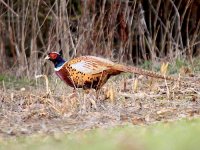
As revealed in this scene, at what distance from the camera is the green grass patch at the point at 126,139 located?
5.73 meters

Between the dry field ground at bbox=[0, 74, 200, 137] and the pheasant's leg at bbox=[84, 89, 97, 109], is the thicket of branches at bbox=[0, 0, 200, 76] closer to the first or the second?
the dry field ground at bbox=[0, 74, 200, 137]

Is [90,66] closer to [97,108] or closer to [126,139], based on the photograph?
[97,108]

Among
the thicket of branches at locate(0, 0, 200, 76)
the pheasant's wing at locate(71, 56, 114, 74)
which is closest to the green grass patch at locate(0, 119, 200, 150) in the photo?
the pheasant's wing at locate(71, 56, 114, 74)

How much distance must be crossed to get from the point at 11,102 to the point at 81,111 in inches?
61.0

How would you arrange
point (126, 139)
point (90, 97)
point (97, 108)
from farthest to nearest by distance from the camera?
point (90, 97) → point (97, 108) → point (126, 139)

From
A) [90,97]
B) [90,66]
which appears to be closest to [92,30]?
[90,66]

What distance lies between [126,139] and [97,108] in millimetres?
2906

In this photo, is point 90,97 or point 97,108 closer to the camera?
point 97,108

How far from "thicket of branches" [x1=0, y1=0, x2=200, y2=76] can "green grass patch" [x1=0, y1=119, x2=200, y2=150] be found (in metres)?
6.78

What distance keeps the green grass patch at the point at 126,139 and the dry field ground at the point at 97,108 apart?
512 millimetres

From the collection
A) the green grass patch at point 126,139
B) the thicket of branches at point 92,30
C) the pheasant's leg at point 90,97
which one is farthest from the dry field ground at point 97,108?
the thicket of branches at point 92,30

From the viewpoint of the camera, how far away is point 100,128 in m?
7.61

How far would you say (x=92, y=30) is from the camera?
14.4 m

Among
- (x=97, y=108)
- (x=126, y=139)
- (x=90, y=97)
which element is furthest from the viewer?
(x=90, y=97)
